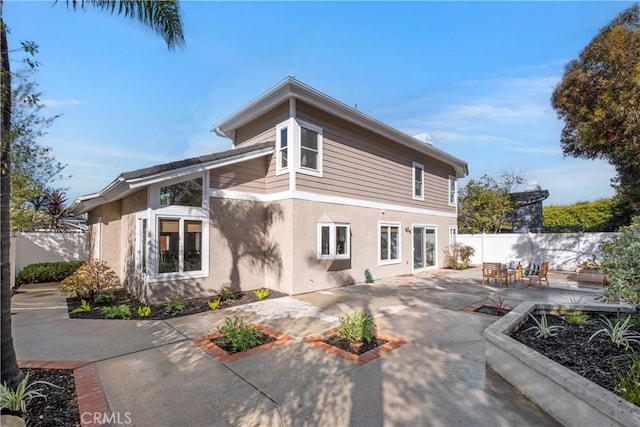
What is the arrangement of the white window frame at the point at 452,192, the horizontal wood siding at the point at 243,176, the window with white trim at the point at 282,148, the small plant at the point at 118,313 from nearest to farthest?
1. the small plant at the point at 118,313
2. the horizontal wood siding at the point at 243,176
3. the window with white trim at the point at 282,148
4. the white window frame at the point at 452,192

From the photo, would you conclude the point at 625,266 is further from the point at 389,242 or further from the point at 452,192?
A: the point at 452,192

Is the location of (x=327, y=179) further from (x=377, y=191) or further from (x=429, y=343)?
(x=429, y=343)

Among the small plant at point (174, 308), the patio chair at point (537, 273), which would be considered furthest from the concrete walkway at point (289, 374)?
the patio chair at point (537, 273)

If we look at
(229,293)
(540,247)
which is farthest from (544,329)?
(540,247)

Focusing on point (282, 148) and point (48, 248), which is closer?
point (282, 148)

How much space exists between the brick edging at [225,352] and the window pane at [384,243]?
736 cm

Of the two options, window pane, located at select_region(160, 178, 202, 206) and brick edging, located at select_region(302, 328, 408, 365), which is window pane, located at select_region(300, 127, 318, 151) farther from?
brick edging, located at select_region(302, 328, 408, 365)

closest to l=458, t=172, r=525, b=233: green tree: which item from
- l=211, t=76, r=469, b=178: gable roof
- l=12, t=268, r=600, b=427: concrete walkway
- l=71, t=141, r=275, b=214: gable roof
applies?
l=211, t=76, r=469, b=178: gable roof

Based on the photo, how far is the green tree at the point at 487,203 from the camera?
Answer: 20.2 m

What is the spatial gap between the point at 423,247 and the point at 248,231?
8.98 m

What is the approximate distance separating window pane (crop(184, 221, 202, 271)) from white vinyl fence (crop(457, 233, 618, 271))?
15489 mm

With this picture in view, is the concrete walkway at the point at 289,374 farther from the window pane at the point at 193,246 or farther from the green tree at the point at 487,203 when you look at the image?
the green tree at the point at 487,203

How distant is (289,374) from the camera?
3.99 meters

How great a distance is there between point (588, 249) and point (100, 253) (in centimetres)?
2179
